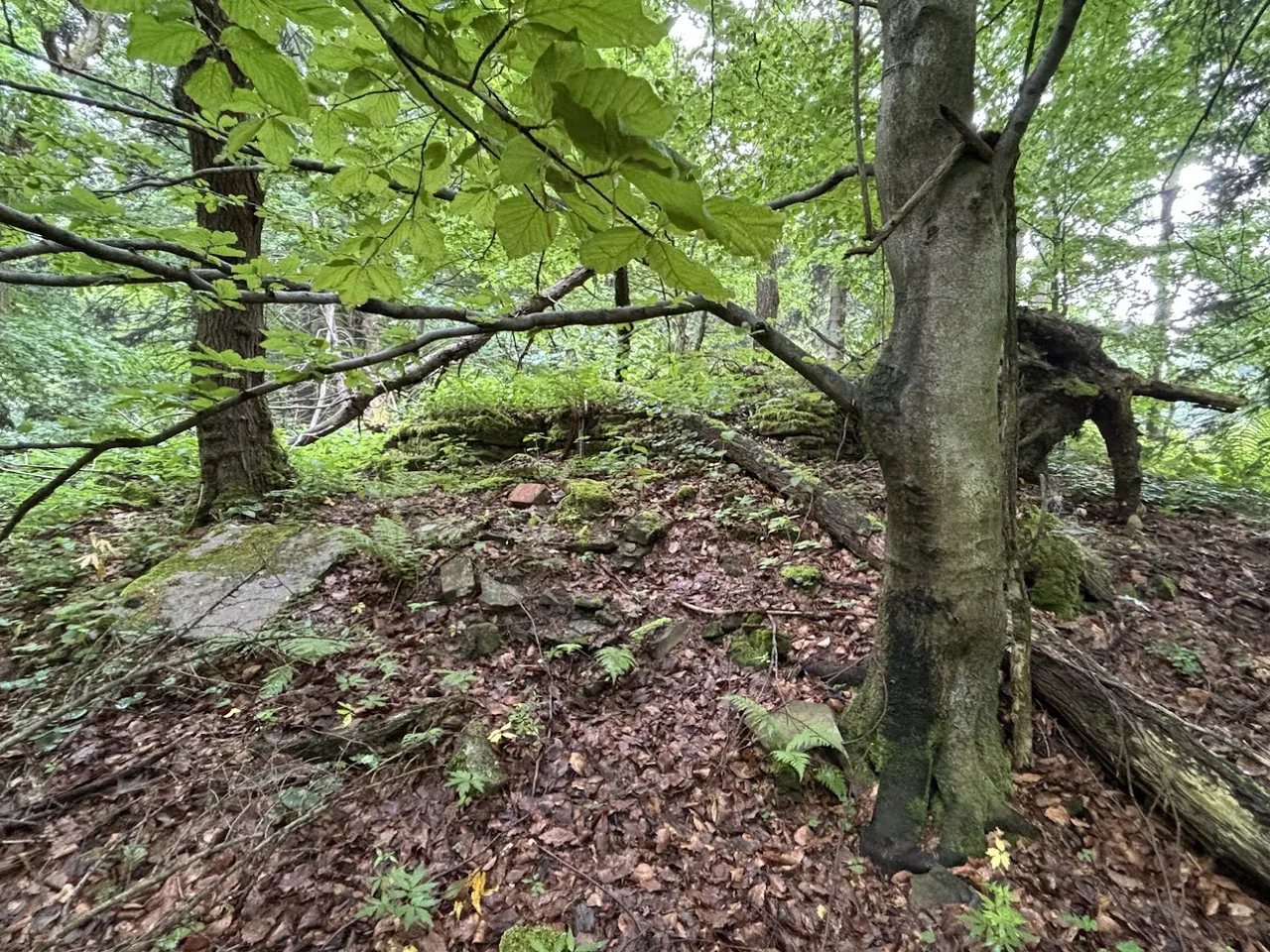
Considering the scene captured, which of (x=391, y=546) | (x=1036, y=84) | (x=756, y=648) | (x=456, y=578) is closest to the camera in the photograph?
(x=1036, y=84)

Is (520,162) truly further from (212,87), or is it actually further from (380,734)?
(380,734)

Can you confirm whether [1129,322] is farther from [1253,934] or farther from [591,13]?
[591,13]

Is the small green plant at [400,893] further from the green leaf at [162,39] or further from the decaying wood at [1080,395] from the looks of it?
the decaying wood at [1080,395]

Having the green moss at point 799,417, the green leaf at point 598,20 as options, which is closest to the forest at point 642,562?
the green leaf at point 598,20

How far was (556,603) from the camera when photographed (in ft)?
13.0

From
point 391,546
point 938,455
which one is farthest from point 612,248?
point 391,546

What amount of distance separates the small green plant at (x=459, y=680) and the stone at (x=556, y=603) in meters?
0.73

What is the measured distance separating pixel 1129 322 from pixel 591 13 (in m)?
8.30

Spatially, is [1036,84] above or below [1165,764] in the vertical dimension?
above

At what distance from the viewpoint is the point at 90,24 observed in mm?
7879

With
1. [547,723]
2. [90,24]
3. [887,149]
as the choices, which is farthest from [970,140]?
[90,24]

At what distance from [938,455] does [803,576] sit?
190 cm

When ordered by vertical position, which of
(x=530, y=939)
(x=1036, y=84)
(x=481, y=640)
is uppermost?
(x=1036, y=84)

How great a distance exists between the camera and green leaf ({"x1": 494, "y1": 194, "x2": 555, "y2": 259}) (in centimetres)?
88
